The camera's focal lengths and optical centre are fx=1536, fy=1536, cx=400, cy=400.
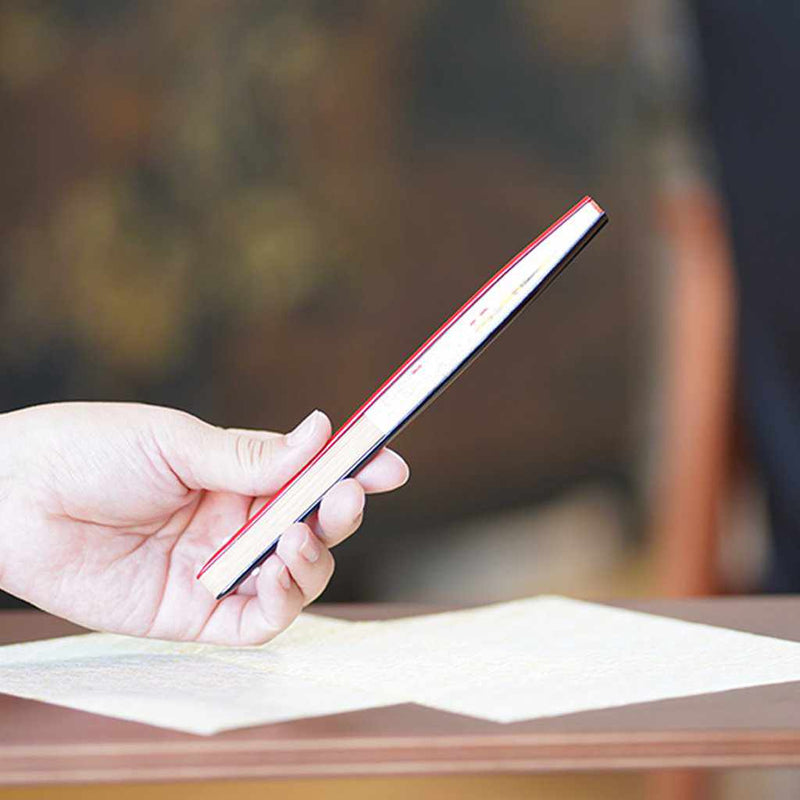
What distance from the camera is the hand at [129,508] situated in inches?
27.2

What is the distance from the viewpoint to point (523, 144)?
3520 mm

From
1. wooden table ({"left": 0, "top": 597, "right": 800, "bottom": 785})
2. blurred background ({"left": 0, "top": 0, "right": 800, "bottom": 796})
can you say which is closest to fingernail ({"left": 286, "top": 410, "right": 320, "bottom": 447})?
wooden table ({"left": 0, "top": 597, "right": 800, "bottom": 785})

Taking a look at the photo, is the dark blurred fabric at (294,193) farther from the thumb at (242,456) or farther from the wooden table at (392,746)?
the wooden table at (392,746)

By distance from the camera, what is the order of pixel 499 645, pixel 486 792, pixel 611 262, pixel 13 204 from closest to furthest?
pixel 499 645 → pixel 486 792 → pixel 13 204 → pixel 611 262

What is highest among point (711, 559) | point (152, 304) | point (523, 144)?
point (523, 144)

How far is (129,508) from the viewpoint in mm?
744

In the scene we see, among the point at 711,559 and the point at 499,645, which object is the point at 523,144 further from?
the point at 499,645

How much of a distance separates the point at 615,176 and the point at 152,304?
1126 millimetres

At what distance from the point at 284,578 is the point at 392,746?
18 centimetres

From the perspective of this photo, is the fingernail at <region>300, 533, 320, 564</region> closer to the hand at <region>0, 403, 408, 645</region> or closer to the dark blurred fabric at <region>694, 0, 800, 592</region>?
the hand at <region>0, 403, 408, 645</region>

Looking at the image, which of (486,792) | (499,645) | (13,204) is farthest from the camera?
(13,204)

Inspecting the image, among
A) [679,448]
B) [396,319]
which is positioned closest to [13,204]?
[396,319]

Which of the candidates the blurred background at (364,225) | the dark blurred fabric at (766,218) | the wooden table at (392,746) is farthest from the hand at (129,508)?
the blurred background at (364,225)

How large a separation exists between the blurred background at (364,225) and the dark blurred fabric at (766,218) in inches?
75.3
